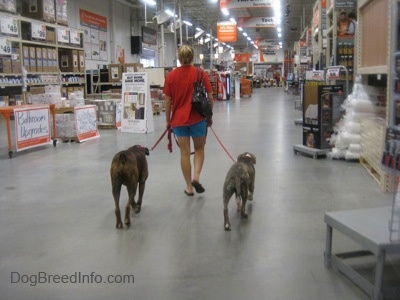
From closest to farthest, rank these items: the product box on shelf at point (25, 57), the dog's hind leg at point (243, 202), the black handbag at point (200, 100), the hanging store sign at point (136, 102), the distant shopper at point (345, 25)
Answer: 1. the dog's hind leg at point (243, 202)
2. the black handbag at point (200, 100)
3. the distant shopper at point (345, 25)
4. the hanging store sign at point (136, 102)
5. the product box on shelf at point (25, 57)

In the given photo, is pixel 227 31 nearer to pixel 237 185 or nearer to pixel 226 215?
pixel 237 185

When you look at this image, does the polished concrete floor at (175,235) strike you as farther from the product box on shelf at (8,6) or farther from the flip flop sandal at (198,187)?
the product box on shelf at (8,6)

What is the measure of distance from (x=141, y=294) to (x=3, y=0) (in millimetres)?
11706

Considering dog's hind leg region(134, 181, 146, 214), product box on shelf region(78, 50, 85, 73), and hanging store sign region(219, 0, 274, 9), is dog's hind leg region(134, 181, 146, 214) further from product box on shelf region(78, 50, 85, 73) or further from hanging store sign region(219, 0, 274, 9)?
hanging store sign region(219, 0, 274, 9)

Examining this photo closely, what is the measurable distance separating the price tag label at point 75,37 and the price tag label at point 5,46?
133 inches

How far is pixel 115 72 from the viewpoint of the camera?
15508 millimetres

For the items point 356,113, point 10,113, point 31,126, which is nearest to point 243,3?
point 31,126

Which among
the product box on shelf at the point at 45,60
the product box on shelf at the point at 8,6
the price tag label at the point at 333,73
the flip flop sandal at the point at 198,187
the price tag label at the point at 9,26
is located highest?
the product box on shelf at the point at 8,6

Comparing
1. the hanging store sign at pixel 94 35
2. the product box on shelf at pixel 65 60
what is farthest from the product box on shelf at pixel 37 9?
the hanging store sign at pixel 94 35

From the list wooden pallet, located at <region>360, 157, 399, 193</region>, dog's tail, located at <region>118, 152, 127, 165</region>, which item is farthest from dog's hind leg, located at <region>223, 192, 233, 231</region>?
wooden pallet, located at <region>360, 157, 399, 193</region>

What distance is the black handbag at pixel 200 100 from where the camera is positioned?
182 inches

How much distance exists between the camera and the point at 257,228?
12.8 ft

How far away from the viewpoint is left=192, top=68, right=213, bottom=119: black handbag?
182 inches

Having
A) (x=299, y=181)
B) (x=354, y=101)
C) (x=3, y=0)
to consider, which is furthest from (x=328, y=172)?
(x=3, y=0)
